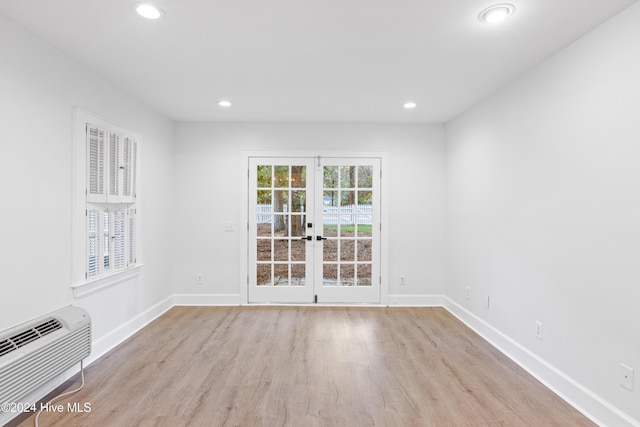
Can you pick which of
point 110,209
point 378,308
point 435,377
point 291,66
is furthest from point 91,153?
point 378,308

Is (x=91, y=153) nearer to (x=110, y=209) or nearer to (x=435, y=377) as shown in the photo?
(x=110, y=209)

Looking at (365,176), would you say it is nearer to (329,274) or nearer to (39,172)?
(329,274)

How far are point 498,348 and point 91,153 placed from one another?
4006 mm

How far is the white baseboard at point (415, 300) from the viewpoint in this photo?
4.58 metres

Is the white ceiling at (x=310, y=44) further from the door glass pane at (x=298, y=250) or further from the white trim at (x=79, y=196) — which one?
the door glass pane at (x=298, y=250)

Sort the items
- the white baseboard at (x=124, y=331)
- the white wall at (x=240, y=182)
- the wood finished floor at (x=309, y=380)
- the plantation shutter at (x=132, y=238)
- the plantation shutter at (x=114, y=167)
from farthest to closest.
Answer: the white wall at (x=240, y=182)
the plantation shutter at (x=132, y=238)
the plantation shutter at (x=114, y=167)
the white baseboard at (x=124, y=331)
the wood finished floor at (x=309, y=380)

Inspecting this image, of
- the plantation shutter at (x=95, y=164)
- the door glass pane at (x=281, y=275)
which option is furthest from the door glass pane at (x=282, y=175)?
the plantation shutter at (x=95, y=164)

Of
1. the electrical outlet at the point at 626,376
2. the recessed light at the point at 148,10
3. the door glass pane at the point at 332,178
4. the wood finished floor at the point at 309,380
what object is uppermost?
the recessed light at the point at 148,10

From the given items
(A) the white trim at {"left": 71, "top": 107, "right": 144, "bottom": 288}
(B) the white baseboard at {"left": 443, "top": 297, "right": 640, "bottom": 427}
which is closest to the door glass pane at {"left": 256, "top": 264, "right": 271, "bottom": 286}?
(A) the white trim at {"left": 71, "top": 107, "right": 144, "bottom": 288}

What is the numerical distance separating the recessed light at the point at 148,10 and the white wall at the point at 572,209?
270 centimetres

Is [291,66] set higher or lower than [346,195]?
higher

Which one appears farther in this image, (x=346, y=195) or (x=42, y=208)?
(x=346, y=195)

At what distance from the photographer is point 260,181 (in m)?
4.58

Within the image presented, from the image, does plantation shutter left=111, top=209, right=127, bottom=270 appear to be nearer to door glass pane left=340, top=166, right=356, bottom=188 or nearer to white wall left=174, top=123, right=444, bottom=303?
white wall left=174, top=123, right=444, bottom=303
